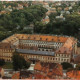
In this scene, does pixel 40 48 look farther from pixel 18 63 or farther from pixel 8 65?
pixel 18 63

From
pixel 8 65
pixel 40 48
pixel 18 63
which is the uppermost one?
pixel 18 63

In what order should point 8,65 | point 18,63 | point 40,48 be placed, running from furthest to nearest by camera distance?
1. point 40,48
2. point 8,65
3. point 18,63

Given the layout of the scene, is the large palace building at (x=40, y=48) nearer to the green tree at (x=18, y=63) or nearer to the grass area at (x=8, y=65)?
the grass area at (x=8, y=65)

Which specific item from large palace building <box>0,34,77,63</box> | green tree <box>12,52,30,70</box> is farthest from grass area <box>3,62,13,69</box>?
green tree <box>12,52,30,70</box>

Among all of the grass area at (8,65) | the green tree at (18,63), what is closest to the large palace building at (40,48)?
the grass area at (8,65)

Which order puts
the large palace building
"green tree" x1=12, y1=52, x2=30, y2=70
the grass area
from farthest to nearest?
1. the large palace building
2. the grass area
3. "green tree" x1=12, y1=52, x2=30, y2=70

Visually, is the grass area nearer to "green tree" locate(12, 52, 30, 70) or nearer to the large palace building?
the large palace building

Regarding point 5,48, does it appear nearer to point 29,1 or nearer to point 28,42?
point 28,42

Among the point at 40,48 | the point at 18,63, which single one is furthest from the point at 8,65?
the point at 40,48
